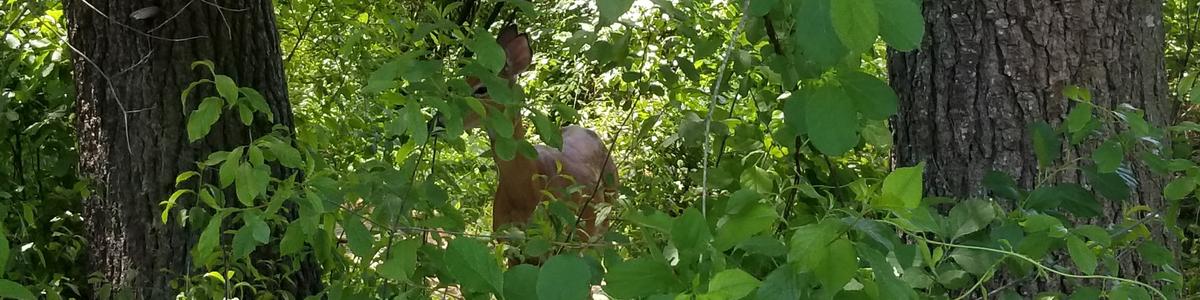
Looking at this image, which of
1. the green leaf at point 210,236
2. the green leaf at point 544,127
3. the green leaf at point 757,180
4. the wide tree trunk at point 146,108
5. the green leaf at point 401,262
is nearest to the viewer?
the green leaf at point 401,262

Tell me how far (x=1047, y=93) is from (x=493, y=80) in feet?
3.11

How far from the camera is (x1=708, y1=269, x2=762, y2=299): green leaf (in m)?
0.76

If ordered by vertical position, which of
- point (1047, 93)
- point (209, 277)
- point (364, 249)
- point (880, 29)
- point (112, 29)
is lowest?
point (209, 277)

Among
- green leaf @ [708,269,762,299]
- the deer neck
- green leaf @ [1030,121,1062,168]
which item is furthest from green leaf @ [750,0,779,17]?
the deer neck

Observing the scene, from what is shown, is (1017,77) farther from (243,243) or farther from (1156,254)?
(243,243)

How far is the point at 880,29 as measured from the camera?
0.73m

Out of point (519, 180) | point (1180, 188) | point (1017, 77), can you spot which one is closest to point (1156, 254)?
point (1180, 188)

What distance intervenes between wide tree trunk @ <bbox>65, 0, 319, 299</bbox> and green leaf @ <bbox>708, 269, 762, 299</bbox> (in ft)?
6.43

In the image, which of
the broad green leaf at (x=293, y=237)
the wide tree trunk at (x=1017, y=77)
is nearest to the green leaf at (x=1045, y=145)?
the wide tree trunk at (x=1017, y=77)

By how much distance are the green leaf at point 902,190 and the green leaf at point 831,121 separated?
0.14 feet

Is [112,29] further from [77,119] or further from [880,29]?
[880,29]

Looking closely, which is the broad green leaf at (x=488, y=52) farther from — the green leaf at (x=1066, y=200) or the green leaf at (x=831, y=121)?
the green leaf at (x=1066, y=200)

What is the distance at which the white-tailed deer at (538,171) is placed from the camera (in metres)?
2.56

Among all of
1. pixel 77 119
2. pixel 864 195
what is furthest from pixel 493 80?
pixel 77 119
